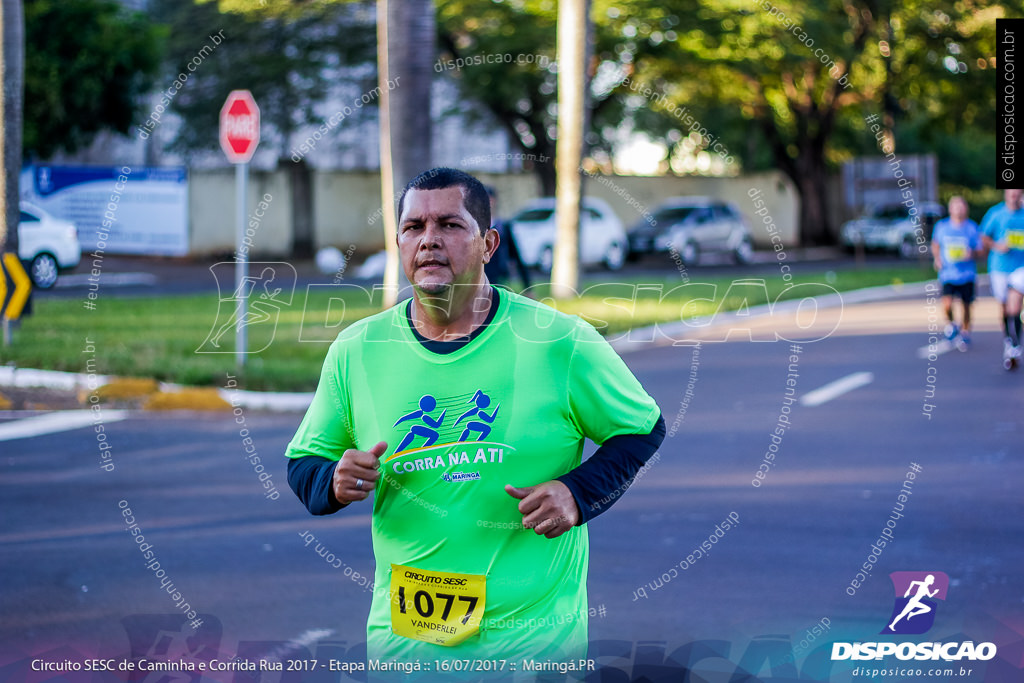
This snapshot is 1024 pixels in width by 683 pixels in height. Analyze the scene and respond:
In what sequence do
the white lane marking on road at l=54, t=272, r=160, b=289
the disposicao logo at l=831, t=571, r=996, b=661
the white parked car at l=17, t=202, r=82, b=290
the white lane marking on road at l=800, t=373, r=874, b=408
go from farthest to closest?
1. the white lane marking on road at l=54, t=272, r=160, b=289
2. the white parked car at l=17, t=202, r=82, b=290
3. the white lane marking on road at l=800, t=373, r=874, b=408
4. the disposicao logo at l=831, t=571, r=996, b=661

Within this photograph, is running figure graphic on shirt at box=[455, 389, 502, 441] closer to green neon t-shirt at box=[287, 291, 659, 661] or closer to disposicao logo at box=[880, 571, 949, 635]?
green neon t-shirt at box=[287, 291, 659, 661]

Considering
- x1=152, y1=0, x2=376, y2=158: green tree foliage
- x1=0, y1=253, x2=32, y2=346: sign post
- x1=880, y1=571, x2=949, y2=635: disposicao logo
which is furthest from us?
x1=152, y1=0, x2=376, y2=158: green tree foliage

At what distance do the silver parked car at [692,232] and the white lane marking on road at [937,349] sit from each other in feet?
53.9

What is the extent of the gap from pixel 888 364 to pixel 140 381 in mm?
8159

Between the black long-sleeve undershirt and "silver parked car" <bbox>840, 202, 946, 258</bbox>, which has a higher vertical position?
the black long-sleeve undershirt

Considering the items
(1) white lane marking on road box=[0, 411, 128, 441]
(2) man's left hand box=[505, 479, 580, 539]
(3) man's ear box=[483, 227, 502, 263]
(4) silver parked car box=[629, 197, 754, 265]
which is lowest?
(1) white lane marking on road box=[0, 411, 128, 441]

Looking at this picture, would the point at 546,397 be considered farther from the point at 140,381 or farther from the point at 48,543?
the point at 140,381

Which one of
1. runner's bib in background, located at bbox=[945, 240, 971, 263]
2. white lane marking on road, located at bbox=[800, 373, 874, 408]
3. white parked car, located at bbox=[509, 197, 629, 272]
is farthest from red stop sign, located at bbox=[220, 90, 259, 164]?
white parked car, located at bbox=[509, 197, 629, 272]

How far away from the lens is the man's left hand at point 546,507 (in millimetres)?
2949

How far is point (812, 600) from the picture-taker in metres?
6.07

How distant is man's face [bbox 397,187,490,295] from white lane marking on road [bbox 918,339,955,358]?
1397 cm

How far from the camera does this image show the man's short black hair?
3057 millimetres

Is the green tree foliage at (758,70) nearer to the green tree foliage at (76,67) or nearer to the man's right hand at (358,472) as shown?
the green tree foliage at (76,67)

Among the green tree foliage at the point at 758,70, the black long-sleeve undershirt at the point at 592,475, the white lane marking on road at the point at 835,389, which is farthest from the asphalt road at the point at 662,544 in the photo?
the green tree foliage at the point at 758,70
